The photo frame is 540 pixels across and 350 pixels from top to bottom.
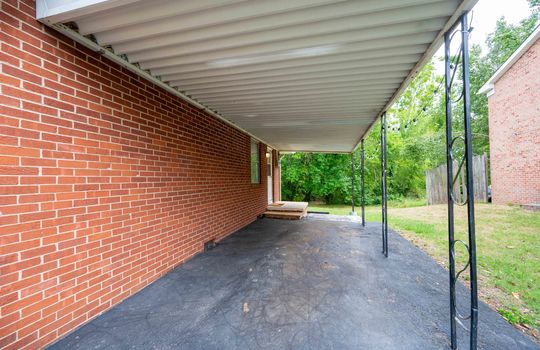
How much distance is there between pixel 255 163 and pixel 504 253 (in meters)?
6.18

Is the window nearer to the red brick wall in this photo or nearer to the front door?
the front door

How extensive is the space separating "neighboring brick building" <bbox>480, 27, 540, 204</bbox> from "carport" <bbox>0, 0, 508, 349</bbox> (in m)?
7.85

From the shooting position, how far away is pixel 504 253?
399 cm

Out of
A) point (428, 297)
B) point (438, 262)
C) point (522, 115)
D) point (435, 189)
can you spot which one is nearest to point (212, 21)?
point (428, 297)

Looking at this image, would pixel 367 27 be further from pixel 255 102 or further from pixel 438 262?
pixel 438 262

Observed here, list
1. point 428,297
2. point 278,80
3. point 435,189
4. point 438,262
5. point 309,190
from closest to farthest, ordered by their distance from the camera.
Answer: point 428,297, point 278,80, point 438,262, point 435,189, point 309,190

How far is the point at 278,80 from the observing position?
112 inches

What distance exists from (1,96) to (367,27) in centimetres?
282

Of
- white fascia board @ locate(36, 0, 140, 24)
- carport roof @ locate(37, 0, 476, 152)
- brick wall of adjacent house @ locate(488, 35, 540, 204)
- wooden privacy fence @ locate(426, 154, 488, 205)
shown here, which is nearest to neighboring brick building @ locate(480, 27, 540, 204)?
brick wall of adjacent house @ locate(488, 35, 540, 204)

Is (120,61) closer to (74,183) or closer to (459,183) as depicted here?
(74,183)

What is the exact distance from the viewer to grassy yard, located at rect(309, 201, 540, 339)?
2.40 metres

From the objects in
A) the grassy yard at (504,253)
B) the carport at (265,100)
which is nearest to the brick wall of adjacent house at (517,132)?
the grassy yard at (504,253)

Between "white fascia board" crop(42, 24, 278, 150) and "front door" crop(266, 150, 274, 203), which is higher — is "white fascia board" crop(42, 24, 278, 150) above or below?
above

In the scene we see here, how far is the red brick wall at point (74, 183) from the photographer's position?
1598 mm
